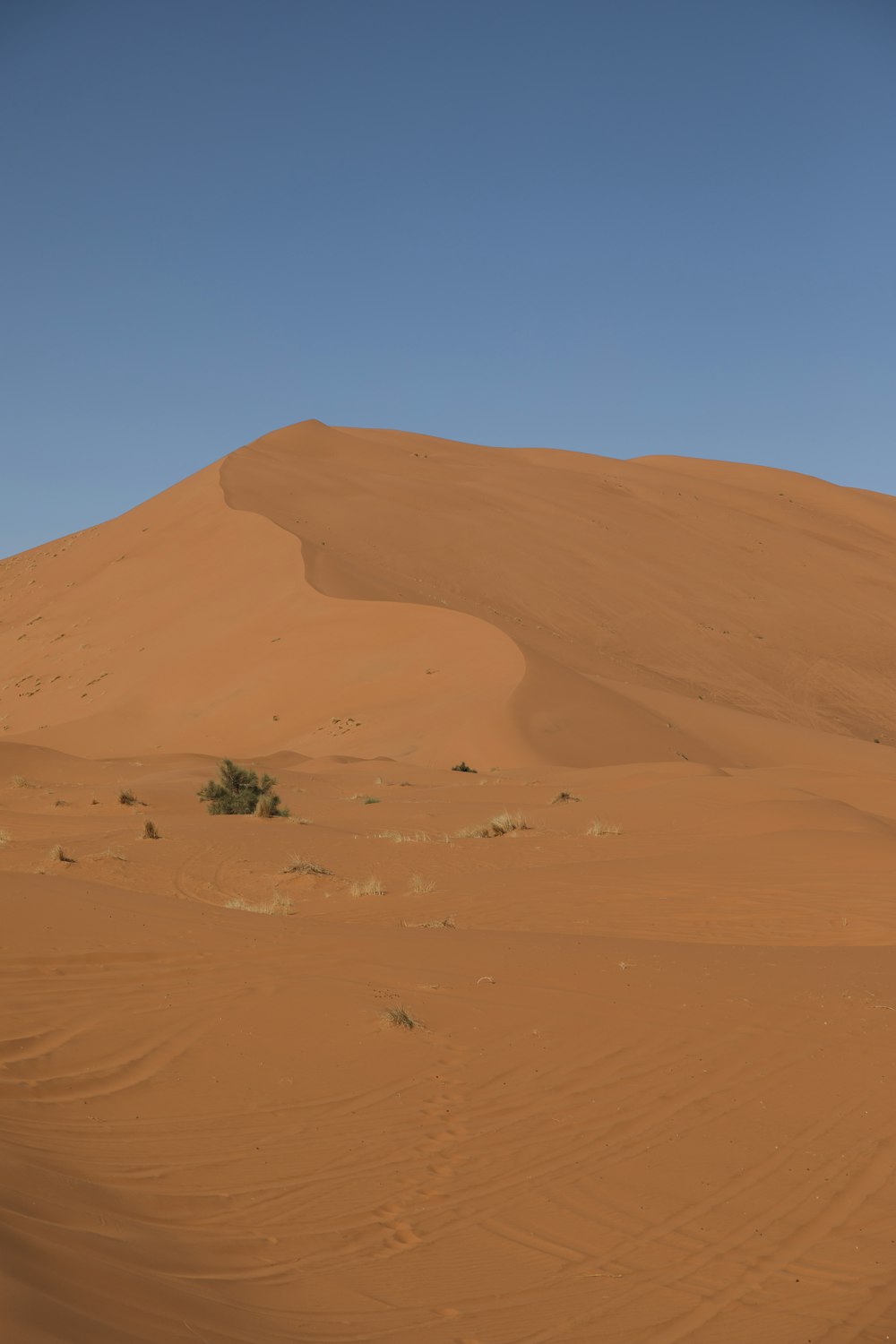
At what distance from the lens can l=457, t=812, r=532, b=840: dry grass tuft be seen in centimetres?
1572

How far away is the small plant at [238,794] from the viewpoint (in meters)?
17.9

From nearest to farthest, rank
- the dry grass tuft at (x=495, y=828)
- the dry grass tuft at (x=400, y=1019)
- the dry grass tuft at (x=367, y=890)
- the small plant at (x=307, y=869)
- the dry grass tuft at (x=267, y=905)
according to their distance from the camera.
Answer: the dry grass tuft at (x=400, y=1019) < the dry grass tuft at (x=267, y=905) < the dry grass tuft at (x=367, y=890) < the small plant at (x=307, y=869) < the dry grass tuft at (x=495, y=828)

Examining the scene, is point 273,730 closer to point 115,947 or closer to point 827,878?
point 827,878

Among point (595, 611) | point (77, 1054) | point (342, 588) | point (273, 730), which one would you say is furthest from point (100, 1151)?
→ point (595, 611)

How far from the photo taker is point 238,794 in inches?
723

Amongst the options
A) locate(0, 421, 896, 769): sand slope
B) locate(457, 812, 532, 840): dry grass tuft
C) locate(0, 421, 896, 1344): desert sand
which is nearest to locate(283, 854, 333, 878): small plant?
locate(0, 421, 896, 1344): desert sand

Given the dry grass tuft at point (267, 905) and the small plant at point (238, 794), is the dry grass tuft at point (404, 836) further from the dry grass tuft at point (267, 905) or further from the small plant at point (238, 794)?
the dry grass tuft at point (267, 905)

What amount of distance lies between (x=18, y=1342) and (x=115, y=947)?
18.7 ft

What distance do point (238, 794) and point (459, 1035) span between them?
12.1 meters

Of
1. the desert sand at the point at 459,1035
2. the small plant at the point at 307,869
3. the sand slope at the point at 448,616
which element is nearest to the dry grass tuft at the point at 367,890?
the desert sand at the point at 459,1035

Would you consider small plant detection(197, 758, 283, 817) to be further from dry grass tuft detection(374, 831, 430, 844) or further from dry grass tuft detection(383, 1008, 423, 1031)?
dry grass tuft detection(383, 1008, 423, 1031)

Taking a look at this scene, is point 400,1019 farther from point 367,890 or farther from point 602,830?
point 602,830

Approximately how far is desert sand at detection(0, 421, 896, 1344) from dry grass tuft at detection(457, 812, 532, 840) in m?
0.18

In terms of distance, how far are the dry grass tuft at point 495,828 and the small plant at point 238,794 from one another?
10.8 feet
